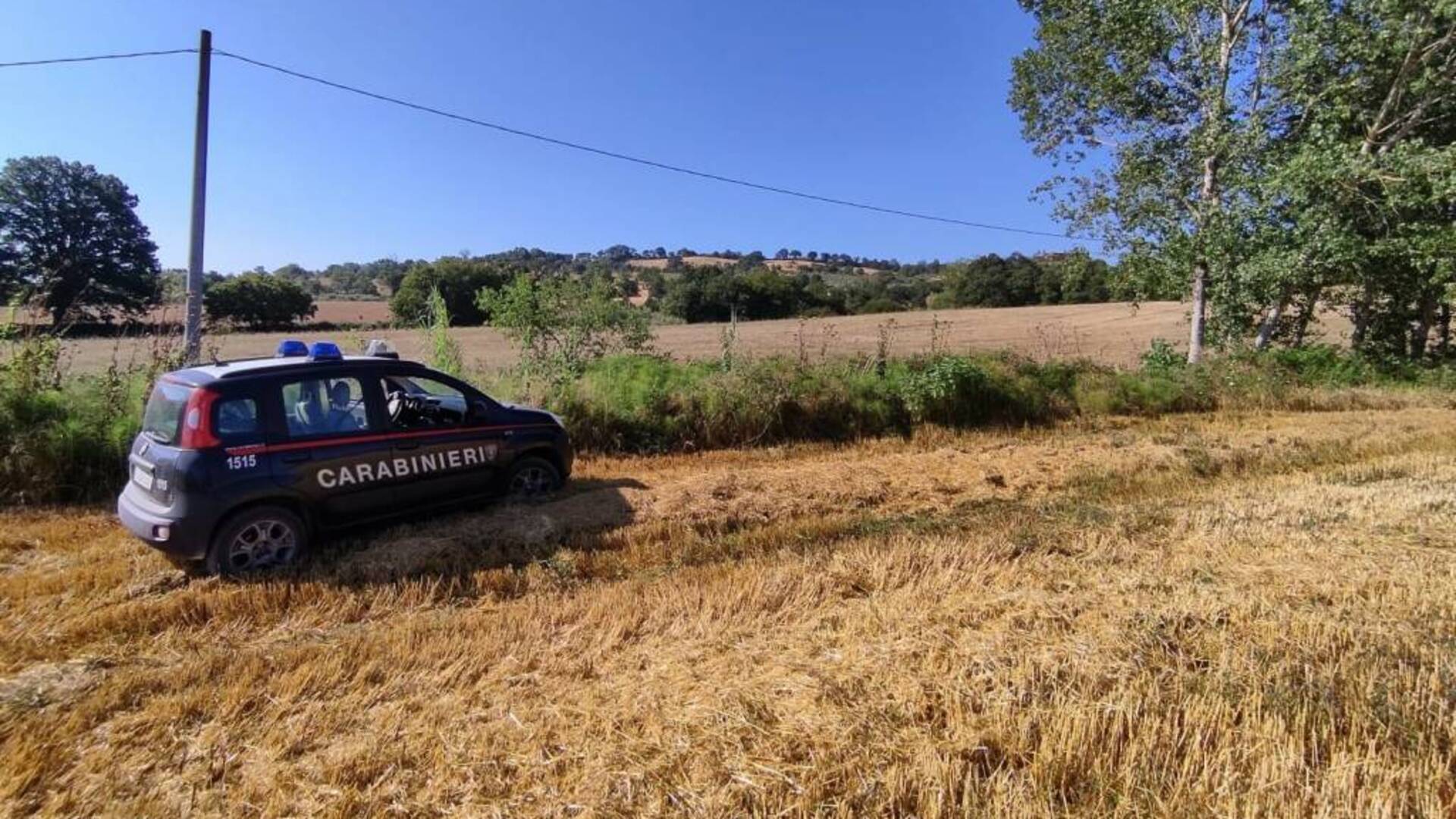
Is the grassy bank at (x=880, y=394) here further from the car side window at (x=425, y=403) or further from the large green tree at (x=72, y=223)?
the large green tree at (x=72, y=223)

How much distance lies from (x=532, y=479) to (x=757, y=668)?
4395 millimetres

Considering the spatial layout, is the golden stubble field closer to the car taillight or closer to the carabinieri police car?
the carabinieri police car

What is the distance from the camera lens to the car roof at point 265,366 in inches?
205

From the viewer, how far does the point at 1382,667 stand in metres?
3.11

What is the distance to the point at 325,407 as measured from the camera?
18.5 ft

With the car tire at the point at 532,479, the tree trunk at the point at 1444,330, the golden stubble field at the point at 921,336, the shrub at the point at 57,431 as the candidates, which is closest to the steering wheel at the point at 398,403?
the car tire at the point at 532,479

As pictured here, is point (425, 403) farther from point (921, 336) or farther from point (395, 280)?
point (395, 280)

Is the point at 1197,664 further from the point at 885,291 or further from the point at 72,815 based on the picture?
the point at 885,291

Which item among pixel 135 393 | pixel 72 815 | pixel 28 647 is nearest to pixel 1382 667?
pixel 72 815

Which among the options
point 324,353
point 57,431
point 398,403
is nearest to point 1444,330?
point 398,403

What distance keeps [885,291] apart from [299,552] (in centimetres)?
7965

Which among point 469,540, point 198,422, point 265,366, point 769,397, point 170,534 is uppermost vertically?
point 265,366

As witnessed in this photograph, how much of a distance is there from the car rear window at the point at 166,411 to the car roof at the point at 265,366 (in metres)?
0.09

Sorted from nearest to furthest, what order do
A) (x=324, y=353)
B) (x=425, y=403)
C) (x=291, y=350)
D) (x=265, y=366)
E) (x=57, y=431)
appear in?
(x=265, y=366), (x=324, y=353), (x=291, y=350), (x=425, y=403), (x=57, y=431)
